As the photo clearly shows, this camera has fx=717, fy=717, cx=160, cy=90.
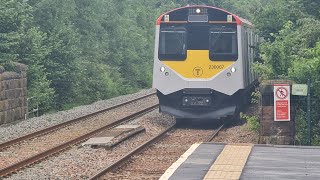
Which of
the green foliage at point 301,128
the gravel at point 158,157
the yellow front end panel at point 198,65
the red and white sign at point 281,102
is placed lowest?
the gravel at point 158,157

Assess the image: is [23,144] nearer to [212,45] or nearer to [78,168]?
[78,168]

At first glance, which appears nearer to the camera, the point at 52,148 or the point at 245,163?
the point at 245,163

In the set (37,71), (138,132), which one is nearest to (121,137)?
(138,132)

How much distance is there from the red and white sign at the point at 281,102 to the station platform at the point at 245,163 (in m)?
1.85

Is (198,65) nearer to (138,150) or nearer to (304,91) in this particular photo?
(304,91)

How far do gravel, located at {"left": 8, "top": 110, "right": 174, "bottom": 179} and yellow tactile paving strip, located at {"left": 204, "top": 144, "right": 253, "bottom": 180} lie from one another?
7.66 ft

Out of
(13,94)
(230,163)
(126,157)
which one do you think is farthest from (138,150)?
(13,94)

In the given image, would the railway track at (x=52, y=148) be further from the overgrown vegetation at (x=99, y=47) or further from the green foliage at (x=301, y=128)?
the green foliage at (x=301, y=128)

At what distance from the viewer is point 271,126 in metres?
16.2

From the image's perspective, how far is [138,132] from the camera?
760 inches

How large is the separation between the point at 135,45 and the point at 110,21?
201 inches

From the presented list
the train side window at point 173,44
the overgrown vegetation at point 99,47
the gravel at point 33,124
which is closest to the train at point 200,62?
the train side window at point 173,44

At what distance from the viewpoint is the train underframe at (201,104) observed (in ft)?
69.1

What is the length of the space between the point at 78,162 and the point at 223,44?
336 inches
